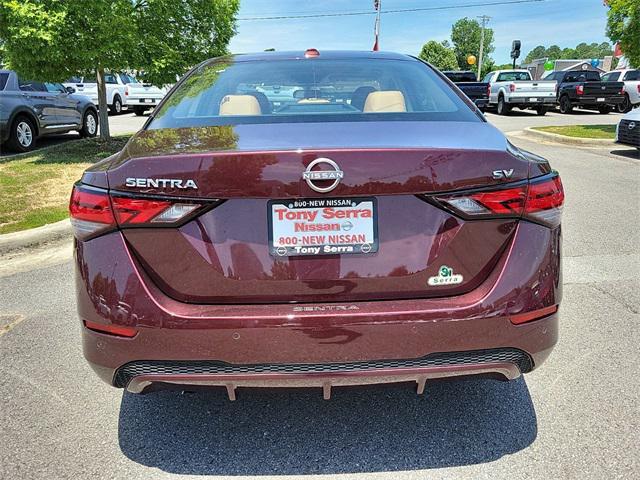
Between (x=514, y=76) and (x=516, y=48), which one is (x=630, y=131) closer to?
(x=514, y=76)

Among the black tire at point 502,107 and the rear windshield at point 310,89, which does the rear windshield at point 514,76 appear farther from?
the rear windshield at point 310,89

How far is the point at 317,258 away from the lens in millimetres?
2000

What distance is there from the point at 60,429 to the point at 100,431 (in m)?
0.19

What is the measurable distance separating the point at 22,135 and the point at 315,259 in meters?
11.4

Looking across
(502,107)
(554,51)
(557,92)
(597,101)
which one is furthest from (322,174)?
(554,51)

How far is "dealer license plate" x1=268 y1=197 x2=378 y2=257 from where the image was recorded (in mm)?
1959

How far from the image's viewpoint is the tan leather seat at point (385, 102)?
2.84 m

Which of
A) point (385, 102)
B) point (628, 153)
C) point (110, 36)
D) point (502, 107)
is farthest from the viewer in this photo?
point (502, 107)

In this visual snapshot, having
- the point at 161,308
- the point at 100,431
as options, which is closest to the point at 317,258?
the point at 161,308

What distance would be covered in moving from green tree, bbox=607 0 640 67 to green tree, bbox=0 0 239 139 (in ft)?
27.7

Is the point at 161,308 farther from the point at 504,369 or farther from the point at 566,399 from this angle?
the point at 566,399

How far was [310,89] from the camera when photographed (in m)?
3.15

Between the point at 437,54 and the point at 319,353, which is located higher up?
the point at 437,54

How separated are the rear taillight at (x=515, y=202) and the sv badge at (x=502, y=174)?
43mm
